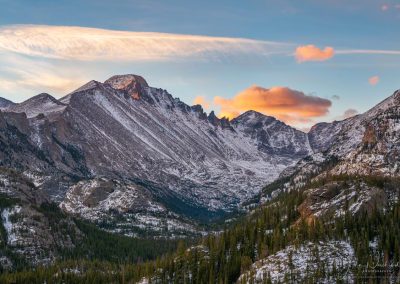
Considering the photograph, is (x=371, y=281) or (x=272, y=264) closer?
(x=371, y=281)

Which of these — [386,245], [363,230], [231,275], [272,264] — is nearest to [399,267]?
[386,245]

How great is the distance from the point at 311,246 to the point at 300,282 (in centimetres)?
2160

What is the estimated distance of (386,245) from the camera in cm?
18488

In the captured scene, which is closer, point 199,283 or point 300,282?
point 300,282

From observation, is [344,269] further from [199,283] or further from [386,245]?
[199,283]

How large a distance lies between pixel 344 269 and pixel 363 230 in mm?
25390

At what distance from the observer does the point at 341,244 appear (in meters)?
193

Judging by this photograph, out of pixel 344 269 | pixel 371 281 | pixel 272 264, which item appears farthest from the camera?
pixel 272 264

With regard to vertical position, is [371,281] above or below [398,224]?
below

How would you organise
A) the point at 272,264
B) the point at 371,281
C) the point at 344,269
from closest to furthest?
the point at 371,281 < the point at 344,269 < the point at 272,264

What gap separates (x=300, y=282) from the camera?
173125mm

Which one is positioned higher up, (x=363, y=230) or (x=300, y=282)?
(x=363, y=230)

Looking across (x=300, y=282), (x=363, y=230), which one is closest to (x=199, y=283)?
(x=300, y=282)

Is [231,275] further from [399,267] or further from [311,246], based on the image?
[399,267]
